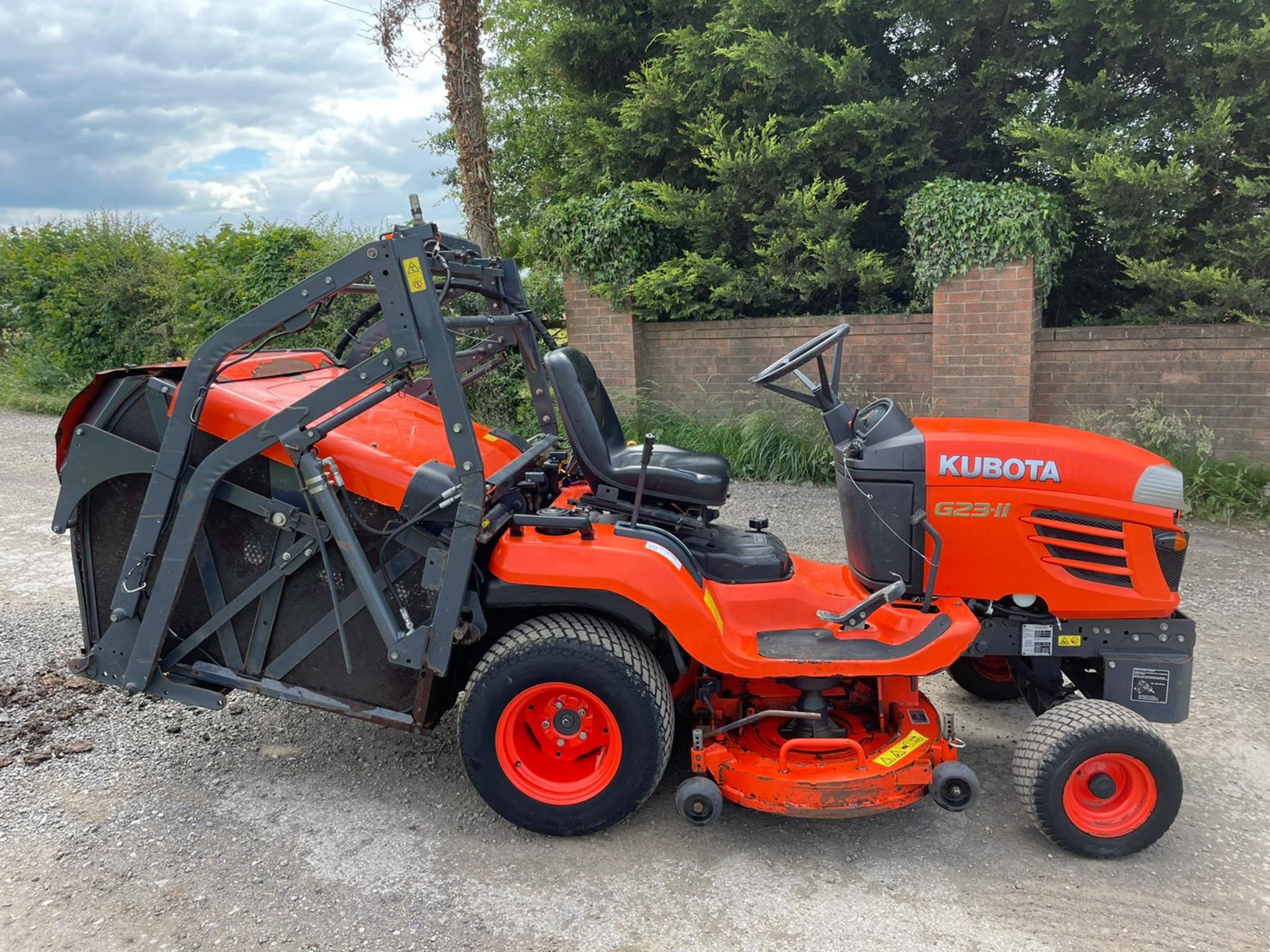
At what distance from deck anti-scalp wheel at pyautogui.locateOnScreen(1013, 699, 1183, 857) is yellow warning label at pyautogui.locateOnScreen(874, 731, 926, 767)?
0.33 metres

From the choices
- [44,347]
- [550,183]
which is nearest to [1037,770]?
[550,183]

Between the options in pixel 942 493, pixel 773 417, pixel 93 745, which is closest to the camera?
pixel 942 493

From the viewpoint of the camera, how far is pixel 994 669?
4105 millimetres

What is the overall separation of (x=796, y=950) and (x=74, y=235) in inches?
574

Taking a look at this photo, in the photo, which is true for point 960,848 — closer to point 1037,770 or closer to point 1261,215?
point 1037,770

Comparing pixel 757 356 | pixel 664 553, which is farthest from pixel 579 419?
pixel 757 356

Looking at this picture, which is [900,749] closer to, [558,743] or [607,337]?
[558,743]

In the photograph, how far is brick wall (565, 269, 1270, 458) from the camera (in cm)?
716

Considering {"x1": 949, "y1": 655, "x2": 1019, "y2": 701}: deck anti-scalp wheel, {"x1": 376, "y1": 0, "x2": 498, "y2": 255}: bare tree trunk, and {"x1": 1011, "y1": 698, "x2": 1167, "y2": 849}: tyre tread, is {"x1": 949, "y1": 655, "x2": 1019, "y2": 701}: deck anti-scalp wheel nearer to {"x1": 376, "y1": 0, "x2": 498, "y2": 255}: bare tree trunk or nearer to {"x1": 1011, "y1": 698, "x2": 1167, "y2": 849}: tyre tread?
{"x1": 1011, "y1": 698, "x2": 1167, "y2": 849}: tyre tread

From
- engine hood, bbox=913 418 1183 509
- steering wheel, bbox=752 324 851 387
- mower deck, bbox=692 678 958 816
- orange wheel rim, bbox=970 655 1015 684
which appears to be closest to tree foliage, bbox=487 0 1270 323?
orange wheel rim, bbox=970 655 1015 684

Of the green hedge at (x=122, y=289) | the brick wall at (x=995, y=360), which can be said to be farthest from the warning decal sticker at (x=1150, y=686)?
the green hedge at (x=122, y=289)

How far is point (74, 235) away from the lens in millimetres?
13453

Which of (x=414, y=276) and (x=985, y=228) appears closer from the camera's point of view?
(x=414, y=276)

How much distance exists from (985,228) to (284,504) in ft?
20.4
